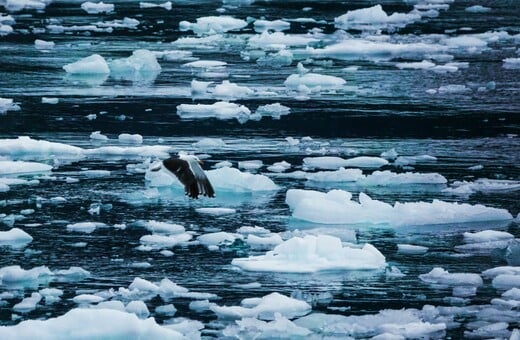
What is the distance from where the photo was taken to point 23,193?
10898mm

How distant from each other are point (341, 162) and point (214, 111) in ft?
9.08

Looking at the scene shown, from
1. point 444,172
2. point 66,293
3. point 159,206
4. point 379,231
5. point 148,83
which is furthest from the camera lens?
point 148,83

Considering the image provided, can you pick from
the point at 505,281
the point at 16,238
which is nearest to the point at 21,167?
the point at 16,238

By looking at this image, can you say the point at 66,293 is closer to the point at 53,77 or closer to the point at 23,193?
the point at 23,193

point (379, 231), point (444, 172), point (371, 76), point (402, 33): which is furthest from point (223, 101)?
point (402, 33)

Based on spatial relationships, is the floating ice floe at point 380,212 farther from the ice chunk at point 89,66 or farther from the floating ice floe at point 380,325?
the ice chunk at point 89,66

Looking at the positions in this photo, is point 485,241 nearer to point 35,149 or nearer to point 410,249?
point 410,249

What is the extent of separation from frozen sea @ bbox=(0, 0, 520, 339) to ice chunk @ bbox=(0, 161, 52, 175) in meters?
0.02

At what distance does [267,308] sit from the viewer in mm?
7957

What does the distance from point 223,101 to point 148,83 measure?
5.71ft

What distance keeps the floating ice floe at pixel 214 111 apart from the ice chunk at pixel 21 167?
2.65 metres

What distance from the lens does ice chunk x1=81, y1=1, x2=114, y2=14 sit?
78.9ft

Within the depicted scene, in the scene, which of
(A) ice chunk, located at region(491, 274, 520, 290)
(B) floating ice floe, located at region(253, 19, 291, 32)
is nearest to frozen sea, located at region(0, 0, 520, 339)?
(A) ice chunk, located at region(491, 274, 520, 290)

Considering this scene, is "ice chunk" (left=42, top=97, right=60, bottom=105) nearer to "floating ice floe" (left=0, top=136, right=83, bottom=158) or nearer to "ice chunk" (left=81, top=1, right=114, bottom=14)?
"floating ice floe" (left=0, top=136, right=83, bottom=158)
